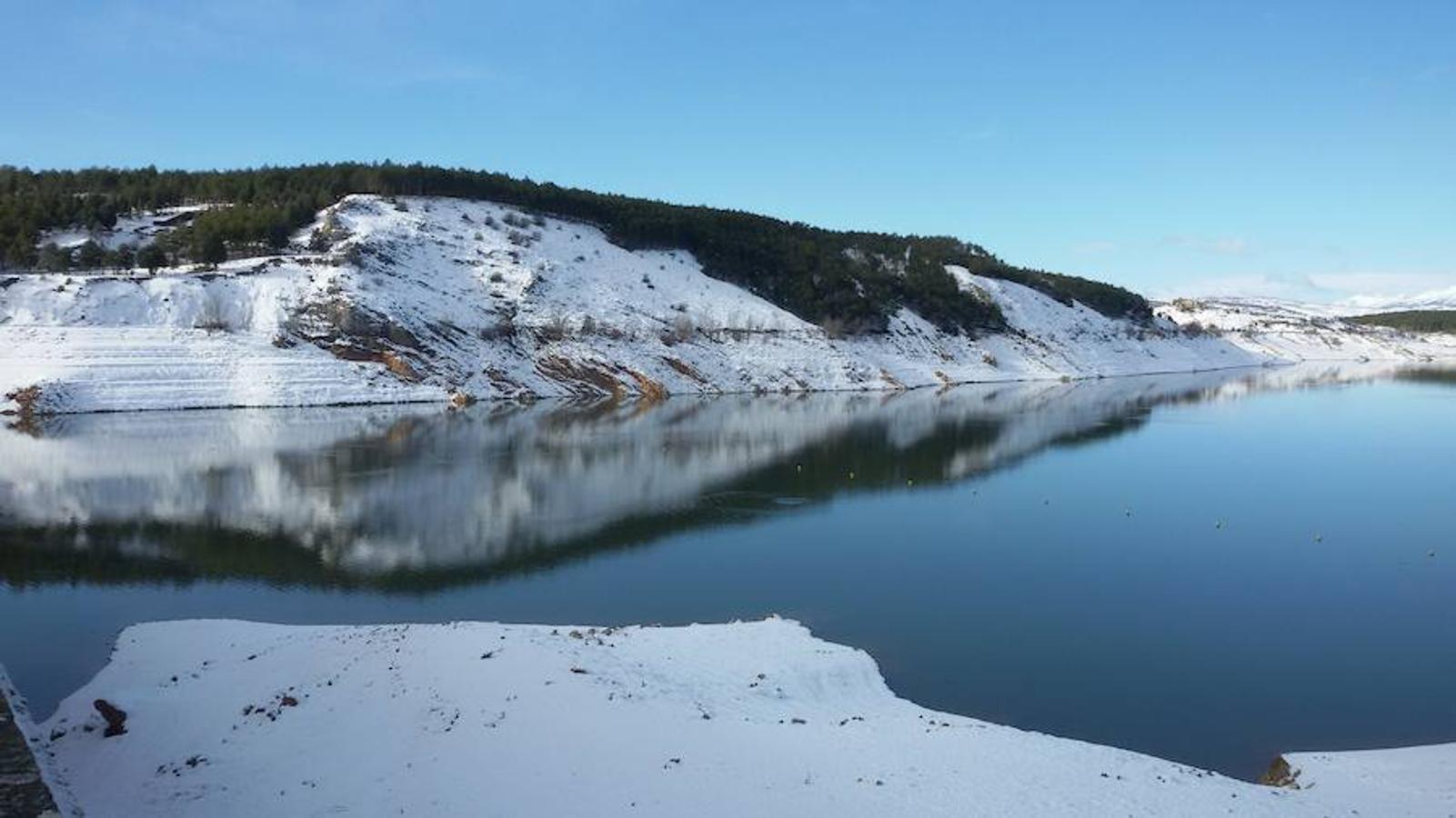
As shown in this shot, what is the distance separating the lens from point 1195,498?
34719 millimetres

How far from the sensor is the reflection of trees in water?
2397 cm

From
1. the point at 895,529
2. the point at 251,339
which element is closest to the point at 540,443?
the point at 895,529

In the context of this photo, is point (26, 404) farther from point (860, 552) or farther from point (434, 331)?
point (860, 552)

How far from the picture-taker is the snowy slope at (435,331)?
2172 inches

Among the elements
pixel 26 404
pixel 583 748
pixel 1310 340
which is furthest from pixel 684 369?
pixel 1310 340

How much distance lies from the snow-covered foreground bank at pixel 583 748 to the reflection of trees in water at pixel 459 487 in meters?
7.94

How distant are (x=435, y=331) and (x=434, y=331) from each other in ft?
0.25

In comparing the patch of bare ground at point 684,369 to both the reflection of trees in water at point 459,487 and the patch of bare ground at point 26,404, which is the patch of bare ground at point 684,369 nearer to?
the reflection of trees in water at point 459,487

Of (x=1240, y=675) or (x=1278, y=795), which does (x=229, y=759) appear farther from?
(x=1240, y=675)

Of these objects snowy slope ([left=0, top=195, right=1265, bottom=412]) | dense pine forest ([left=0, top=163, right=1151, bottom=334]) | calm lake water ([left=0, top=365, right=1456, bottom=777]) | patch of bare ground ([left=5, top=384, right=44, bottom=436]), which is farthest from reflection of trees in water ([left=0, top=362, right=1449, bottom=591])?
dense pine forest ([left=0, top=163, right=1151, bottom=334])

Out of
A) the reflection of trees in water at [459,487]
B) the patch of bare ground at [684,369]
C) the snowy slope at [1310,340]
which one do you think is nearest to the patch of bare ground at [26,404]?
the reflection of trees in water at [459,487]

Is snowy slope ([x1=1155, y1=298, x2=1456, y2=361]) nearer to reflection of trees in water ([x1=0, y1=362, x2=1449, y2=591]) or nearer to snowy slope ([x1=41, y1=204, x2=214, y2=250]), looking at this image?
reflection of trees in water ([x1=0, y1=362, x2=1449, y2=591])

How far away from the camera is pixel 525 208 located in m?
91.3

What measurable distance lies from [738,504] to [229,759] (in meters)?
21.3
